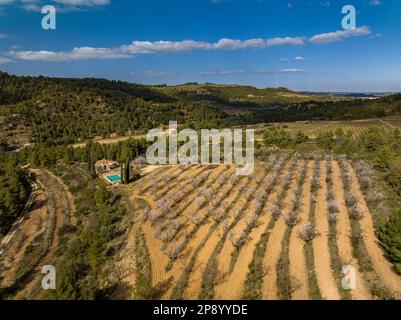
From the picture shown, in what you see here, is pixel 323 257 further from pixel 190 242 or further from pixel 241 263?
pixel 190 242

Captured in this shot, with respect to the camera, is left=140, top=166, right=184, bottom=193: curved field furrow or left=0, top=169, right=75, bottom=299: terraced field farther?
left=140, top=166, right=184, bottom=193: curved field furrow

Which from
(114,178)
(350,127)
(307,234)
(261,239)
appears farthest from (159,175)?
(350,127)

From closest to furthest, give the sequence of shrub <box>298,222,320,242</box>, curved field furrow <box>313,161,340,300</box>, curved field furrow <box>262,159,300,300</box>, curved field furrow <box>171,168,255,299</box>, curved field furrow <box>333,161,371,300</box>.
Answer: curved field furrow <box>333,161,371,300</box> → curved field furrow <box>313,161,340,300</box> → curved field furrow <box>262,159,300,300</box> → curved field furrow <box>171,168,255,299</box> → shrub <box>298,222,320,242</box>

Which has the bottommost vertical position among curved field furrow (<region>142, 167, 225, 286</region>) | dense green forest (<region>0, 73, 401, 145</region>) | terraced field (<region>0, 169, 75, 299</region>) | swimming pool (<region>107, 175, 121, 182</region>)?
terraced field (<region>0, 169, 75, 299</region>)

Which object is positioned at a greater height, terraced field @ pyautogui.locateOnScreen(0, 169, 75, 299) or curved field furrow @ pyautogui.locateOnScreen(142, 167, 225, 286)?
curved field furrow @ pyautogui.locateOnScreen(142, 167, 225, 286)

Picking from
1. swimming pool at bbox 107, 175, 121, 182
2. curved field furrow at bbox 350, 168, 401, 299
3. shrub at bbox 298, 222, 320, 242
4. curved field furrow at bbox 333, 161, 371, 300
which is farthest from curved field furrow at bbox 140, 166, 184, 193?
curved field furrow at bbox 350, 168, 401, 299

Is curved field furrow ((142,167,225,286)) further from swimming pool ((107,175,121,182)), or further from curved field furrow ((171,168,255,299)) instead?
swimming pool ((107,175,121,182))
